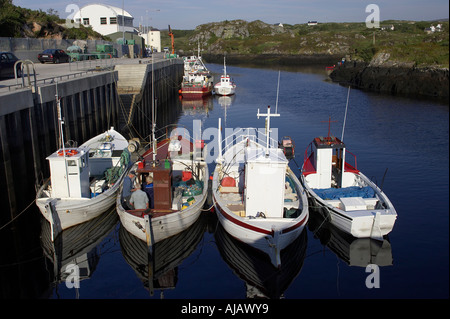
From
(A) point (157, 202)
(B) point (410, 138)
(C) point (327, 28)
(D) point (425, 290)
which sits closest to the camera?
(D) point (425, 290)

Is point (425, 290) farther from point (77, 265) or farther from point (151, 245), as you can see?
point (77, 265)

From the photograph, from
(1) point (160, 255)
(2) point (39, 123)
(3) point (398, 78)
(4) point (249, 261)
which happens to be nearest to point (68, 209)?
(1) point (160, 255)

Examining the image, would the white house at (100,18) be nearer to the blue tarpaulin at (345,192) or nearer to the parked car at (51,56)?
the parked car at (51,56)

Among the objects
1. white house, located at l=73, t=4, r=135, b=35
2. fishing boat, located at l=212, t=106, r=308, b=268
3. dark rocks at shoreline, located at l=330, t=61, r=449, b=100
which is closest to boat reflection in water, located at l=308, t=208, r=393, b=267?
fishing boat, located at l=212, t=106, r=308, b=268

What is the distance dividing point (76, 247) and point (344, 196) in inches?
425

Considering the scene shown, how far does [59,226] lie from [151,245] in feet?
12.8

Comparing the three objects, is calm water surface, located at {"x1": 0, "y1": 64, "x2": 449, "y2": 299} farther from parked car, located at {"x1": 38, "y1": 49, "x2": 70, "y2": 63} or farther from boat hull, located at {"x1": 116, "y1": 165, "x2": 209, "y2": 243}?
parked car, located at {"x1": 38, "y1": 49, "x2": 70, "y2": 63}

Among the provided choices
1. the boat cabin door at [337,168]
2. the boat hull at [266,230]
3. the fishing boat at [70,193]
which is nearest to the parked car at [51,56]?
the fishing boat at [70,193]

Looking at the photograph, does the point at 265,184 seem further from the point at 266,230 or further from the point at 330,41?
the point at 330,41

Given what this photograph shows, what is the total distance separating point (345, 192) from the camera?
16750mm

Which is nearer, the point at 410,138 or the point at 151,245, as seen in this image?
the point at 151,245

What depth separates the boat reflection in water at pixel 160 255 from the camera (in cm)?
1273

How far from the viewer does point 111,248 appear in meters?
14.7
